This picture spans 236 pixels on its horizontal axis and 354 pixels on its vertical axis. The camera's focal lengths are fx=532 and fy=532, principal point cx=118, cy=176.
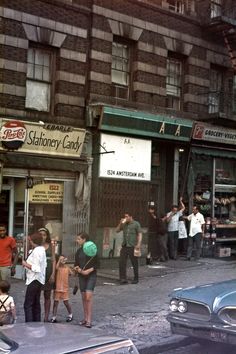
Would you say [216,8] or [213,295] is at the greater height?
[216,8]

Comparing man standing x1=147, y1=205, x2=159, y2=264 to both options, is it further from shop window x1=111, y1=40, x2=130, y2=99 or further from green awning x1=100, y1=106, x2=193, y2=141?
shop window x1=111, y1=40, x2=130, y2=99

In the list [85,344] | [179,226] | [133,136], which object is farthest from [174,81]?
[85,344]

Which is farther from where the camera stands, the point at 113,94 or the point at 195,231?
the point at 195,231

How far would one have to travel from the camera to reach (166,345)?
783 cm

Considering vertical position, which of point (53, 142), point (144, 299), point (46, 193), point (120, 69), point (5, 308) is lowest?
point (144, 299)

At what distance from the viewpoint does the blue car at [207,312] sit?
652 centimetres

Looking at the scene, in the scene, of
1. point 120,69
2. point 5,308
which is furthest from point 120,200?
point 5,308

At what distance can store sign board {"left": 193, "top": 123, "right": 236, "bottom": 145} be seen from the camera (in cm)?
1775

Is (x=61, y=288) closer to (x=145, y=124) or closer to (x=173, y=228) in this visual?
(x=145, y=124)

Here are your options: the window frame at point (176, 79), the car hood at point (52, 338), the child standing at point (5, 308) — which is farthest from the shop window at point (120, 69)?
the car hood at point (52, 338)

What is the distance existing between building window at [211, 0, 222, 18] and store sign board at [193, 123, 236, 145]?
400 cm

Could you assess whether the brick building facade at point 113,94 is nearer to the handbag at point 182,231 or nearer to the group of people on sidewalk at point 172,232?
the group of people on sidewalk at point 172,232

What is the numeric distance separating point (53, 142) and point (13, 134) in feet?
4.42

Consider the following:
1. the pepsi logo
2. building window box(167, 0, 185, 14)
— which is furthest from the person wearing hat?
building window box(167, 0, 185, 14)
